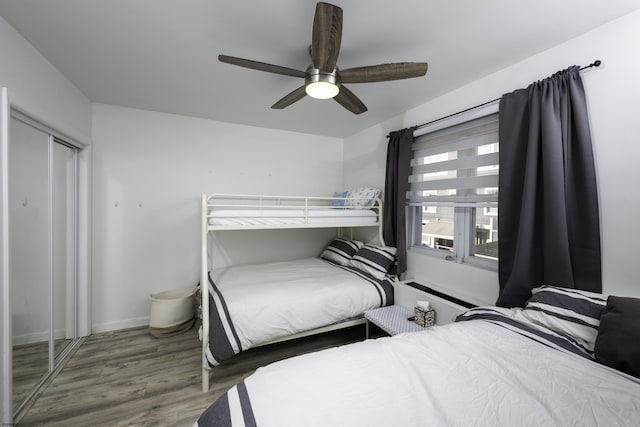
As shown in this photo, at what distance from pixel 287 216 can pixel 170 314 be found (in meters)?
1.58

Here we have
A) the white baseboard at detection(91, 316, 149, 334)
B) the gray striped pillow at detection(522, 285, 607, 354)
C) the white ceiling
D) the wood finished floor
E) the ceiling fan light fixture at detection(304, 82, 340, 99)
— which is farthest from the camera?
the white baseboard at detection(91, 316, 149, 334)

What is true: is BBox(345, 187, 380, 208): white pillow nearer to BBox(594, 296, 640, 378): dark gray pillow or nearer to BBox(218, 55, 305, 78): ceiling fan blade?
BBox(218, 55, 305, 78): ceiling fan blade

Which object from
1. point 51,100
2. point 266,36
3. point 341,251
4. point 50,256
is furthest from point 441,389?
point 51,100

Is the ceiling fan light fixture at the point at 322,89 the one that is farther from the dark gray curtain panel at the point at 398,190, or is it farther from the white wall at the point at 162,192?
the white wall at the point at 162,192

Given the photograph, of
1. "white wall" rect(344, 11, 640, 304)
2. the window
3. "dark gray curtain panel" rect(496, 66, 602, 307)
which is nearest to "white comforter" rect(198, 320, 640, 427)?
"dark gray curtain panel" rect(496, 66, 602, 307)

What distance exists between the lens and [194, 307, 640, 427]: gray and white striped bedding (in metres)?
0.76

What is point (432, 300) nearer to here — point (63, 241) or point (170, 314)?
point (170, 314)

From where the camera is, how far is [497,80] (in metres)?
1.89

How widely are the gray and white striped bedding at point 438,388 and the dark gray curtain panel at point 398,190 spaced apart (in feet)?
4.60

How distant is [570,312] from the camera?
1.24 meters

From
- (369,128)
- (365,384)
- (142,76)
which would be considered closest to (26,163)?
(142,76)

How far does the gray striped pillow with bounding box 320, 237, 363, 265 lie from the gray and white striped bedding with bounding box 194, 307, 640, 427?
1.87m

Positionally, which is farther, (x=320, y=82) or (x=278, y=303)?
(x=278, y=303)

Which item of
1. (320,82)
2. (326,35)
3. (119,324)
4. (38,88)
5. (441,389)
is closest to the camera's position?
(441,389)
